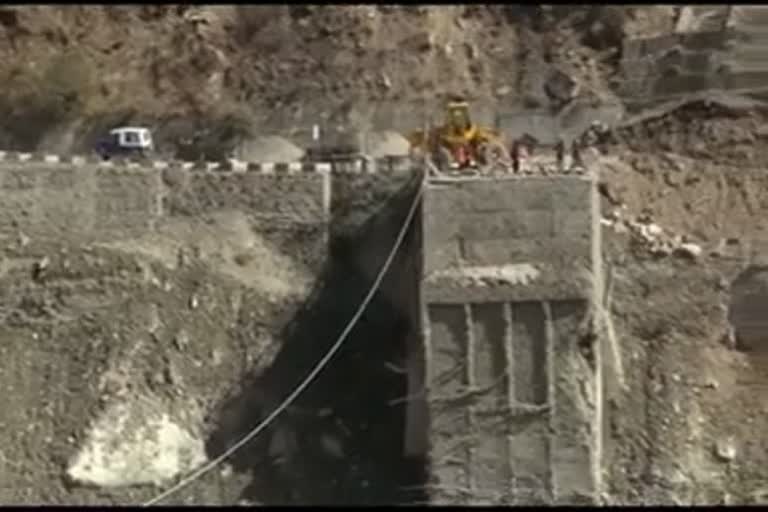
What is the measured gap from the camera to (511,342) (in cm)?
2358

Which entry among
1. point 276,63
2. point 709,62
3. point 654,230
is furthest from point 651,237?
point 276,63

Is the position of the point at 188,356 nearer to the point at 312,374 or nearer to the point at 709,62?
the point at 312,374

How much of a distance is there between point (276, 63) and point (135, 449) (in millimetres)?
11816

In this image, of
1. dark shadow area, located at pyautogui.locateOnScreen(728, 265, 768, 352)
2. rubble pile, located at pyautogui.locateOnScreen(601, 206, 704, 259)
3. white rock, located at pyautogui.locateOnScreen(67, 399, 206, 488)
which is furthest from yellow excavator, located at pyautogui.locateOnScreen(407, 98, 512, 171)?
white rock, located at pyautogui.locateOnScreen(67, 399, 206, 488)

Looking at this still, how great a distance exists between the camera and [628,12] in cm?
3450

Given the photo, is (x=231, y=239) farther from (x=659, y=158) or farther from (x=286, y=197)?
(x=659, y=158)

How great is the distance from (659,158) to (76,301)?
28.9ft

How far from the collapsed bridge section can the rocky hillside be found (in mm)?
9349

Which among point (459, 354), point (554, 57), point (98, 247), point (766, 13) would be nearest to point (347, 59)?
point (554, 57)

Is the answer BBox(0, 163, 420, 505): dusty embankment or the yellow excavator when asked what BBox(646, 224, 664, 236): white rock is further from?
BBox(0, 163, 420, 505): dusty embankment

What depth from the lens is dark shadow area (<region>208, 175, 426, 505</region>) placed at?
24.4m

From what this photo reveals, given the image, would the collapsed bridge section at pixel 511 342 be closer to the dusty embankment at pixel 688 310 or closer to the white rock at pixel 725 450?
the dusty embankment at pixel 688 310

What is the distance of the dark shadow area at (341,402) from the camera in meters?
24.4

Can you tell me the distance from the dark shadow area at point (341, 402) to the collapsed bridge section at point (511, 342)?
26.1 inches
